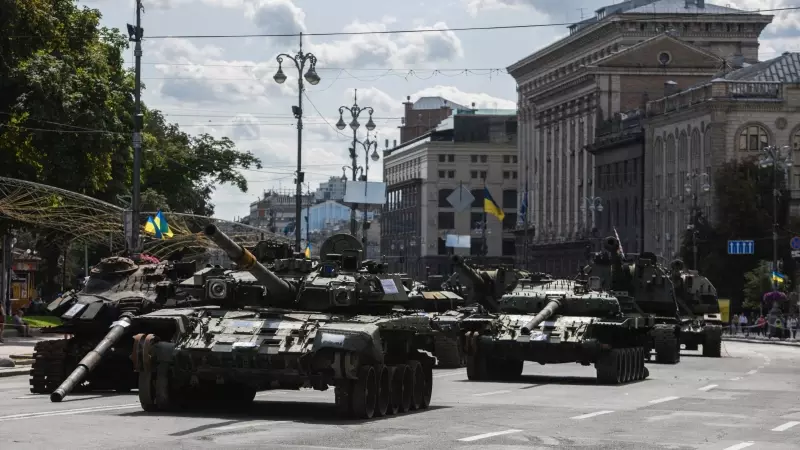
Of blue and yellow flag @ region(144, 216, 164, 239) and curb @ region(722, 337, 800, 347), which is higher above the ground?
blue and yellow flag @ region(144, 216, 164, 239)

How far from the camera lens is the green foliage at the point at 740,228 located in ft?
299

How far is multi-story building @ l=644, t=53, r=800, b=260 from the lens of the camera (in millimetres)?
99375

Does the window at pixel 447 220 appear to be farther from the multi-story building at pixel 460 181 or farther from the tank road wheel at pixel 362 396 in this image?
the tank road wheel at pixel 362 396

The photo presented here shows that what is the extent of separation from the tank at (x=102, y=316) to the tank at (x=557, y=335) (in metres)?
6.48

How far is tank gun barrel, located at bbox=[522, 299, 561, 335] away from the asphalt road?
1.62 m

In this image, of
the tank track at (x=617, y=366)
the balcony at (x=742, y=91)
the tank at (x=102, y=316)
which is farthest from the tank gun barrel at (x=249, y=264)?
the balcony at (x=742, y=91)

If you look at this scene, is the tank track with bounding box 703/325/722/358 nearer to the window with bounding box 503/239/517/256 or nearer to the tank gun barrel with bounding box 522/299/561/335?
the tank gun barrel with bounding box 522/299/561/335

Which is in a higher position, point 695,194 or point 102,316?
point 695,194

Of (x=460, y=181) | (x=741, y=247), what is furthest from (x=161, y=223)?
(x=460, y=181)

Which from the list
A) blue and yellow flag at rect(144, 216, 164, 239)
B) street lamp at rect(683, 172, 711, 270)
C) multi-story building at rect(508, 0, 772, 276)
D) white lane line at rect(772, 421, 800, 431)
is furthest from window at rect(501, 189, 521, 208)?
white lane line at rect(772, 421, 800, 431)

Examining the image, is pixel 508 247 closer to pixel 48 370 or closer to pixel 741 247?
pixel 741 247

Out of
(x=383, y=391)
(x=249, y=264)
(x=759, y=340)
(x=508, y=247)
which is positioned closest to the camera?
(x=383, y=391)

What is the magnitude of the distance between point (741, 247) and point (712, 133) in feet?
47.1

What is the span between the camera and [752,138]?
9962 centimetres
